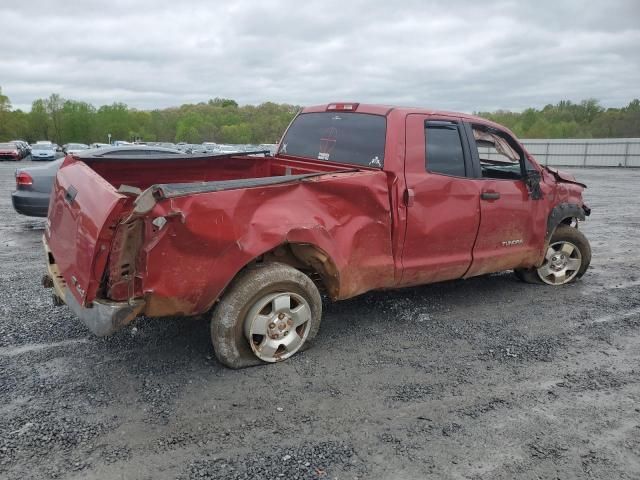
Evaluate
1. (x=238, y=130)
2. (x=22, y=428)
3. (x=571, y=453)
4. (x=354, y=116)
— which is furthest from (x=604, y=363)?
(x=238, y=130)

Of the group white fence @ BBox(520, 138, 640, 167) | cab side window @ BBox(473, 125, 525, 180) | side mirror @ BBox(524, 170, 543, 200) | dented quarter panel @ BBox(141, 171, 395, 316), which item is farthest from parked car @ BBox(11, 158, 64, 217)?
white fence @ BBox(520, 138, 640, 167)

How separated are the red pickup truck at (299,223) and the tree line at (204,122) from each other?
6237 centimetres

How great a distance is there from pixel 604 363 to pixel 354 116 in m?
3.01

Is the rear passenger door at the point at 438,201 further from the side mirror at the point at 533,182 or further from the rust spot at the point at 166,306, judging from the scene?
the rust spot at the point at 166,306

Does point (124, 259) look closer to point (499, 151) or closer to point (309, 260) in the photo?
point (309, 260)

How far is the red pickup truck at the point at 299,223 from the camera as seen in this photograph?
10.9 ft

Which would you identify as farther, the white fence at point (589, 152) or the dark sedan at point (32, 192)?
the white fence at point (589, 152)

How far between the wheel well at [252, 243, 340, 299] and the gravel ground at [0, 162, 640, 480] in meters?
0.59

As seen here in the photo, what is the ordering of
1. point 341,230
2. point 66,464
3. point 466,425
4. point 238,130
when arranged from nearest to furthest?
point 66,464 → point 466,425 → point 341,230 → point 238,130

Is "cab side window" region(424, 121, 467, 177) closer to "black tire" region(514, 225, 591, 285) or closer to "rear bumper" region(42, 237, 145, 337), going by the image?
"black tire" region(514, 225, 591, 285)

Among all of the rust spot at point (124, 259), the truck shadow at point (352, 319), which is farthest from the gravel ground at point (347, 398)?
the rust spot at point (124, 259)

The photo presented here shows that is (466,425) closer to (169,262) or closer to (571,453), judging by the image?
(571,453)

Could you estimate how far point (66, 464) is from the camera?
9.07 feet

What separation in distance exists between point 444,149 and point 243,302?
2408 millimetres
